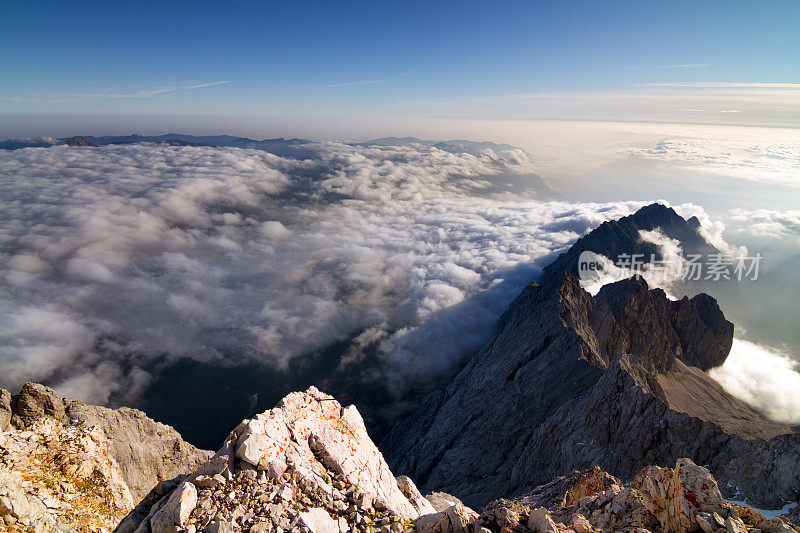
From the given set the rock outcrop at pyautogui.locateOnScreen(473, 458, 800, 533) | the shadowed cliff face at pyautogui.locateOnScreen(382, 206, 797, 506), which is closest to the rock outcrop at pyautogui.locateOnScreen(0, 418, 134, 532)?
the rock outcrop at pyautogui.locateOnScreen(473, 458, 800, 533)

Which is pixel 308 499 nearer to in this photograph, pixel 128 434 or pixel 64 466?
pixel 64 466

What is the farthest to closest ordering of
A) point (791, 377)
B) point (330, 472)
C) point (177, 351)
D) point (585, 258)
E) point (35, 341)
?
point (177, 351), point (585, 258), point (35, 341), point (791, 377), point (330, 472)

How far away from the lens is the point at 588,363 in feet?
242

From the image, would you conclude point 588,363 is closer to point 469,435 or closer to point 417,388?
point 469,435

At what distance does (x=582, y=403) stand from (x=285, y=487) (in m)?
62.2

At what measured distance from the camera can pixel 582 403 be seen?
60906mm

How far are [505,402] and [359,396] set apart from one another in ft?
360

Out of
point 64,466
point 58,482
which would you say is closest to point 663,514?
point 58,482

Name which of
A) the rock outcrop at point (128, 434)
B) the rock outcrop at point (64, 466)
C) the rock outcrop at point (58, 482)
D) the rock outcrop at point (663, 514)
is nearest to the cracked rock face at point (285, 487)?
the rock outcrop at point (64, 466)

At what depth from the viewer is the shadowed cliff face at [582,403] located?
47094 millimetres

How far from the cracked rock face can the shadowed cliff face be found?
3980 cm

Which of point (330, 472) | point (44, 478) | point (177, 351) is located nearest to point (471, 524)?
point (330, 472)

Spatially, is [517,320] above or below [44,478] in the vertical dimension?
below

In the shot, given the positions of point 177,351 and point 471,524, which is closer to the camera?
point 471,524
